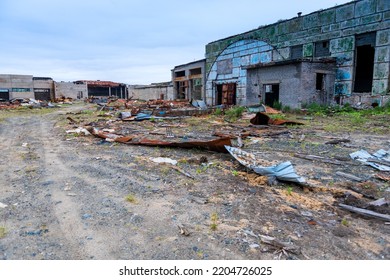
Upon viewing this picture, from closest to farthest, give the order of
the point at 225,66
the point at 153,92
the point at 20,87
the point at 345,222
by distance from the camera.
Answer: the point at 345,222 → the point at 225,66 → the point at 20,87 → the point at 153,92

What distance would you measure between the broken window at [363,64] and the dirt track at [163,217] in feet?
49.1

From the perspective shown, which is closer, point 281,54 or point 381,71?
point 381,71

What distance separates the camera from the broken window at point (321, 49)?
677 inches

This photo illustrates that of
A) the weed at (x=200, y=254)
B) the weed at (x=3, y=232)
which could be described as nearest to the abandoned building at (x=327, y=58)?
the weed at (x=200, y=254)

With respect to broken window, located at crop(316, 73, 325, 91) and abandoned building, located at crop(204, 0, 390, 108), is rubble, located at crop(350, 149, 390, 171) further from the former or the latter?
broken window, located at crop(316, 73, 325, 91)

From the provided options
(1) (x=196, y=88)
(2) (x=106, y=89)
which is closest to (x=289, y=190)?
(1) (x=196, y=88)

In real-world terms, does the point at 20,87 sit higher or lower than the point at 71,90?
higher

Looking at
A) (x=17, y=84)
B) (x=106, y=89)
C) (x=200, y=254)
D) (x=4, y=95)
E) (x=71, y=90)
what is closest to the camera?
(x=200, y=254)

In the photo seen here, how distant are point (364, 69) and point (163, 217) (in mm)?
17710

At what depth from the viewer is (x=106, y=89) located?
5003 centimetres

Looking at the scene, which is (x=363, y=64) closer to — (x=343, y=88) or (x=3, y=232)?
(x=343, y=88)

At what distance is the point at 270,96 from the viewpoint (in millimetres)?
18625

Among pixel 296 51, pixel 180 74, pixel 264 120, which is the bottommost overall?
pixel 264 120
